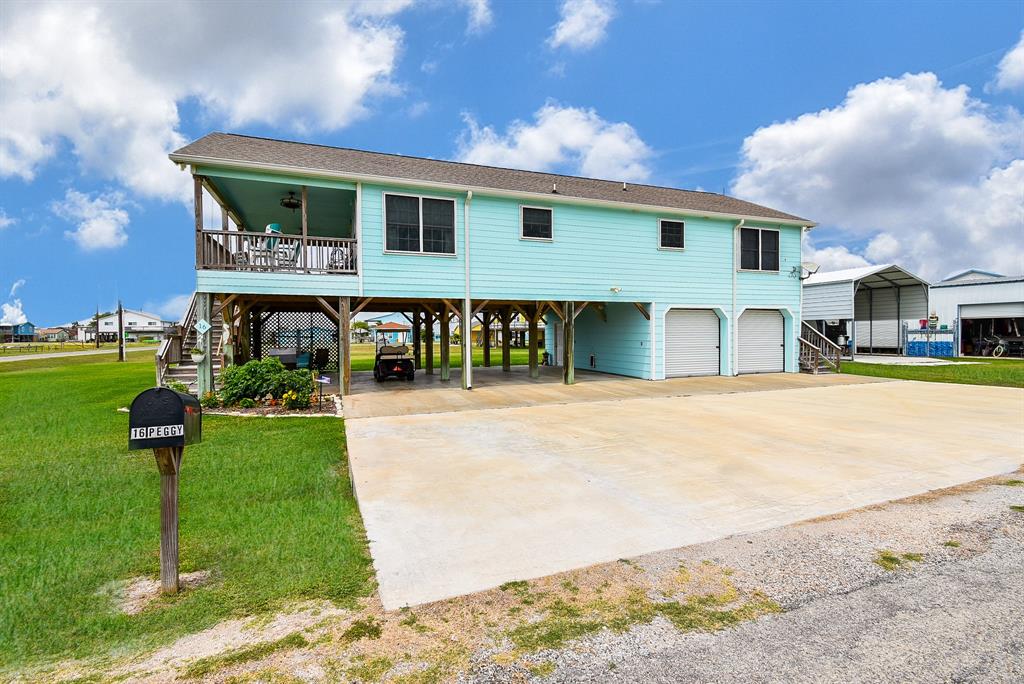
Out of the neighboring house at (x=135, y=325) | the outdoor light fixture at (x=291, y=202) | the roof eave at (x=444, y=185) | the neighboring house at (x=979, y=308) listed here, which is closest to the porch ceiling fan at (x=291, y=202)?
the outdoor light fixture at (x=291, y=202)

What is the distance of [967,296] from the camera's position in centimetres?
2506

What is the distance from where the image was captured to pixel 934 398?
1045 centimetres

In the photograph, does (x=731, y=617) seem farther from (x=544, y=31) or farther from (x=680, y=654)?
(x=544, y=31)

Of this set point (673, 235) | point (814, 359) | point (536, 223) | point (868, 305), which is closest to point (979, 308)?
point (868, 305)

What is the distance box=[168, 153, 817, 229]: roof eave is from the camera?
386 inches

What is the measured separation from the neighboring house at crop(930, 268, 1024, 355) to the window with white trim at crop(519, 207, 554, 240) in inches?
1032

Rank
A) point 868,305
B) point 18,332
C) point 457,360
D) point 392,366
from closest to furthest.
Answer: point 392,366 → point 457,360 → point 868,305 → point 18,332

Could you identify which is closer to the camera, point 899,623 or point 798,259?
point 899,623

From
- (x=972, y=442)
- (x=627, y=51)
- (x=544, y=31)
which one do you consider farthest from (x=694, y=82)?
(x=972, y=442)

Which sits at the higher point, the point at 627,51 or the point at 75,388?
the point at 627,51

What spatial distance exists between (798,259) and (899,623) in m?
16.4

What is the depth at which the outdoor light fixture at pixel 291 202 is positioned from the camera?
11.9 m

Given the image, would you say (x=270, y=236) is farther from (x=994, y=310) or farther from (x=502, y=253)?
(x=994, y=310)

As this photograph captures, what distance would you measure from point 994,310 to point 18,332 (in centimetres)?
13855
